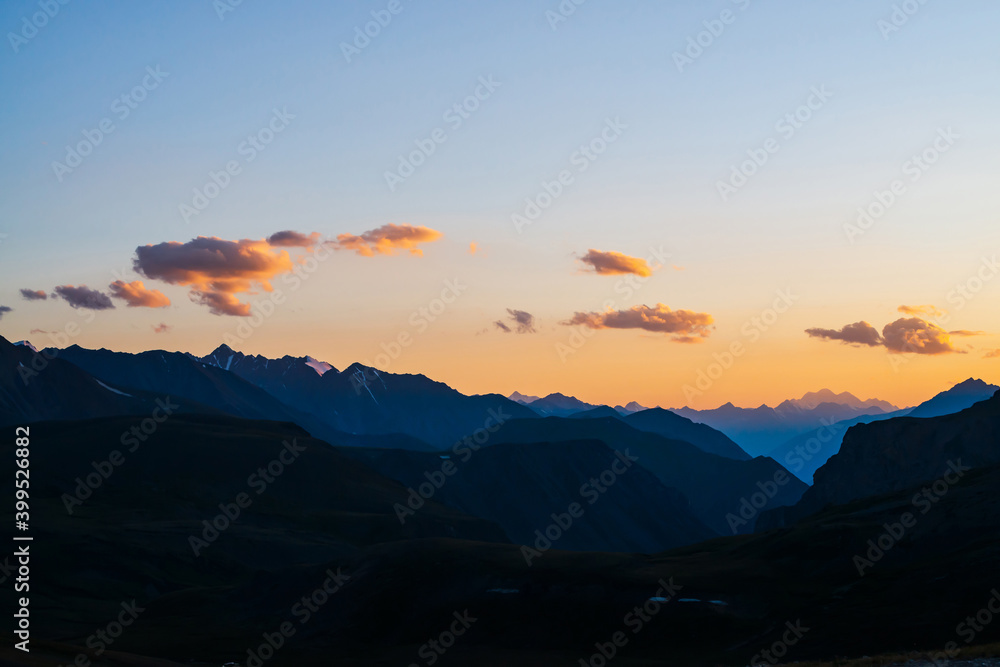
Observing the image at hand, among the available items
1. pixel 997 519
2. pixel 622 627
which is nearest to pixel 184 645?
pixel 622 627

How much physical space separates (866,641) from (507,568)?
44.2m

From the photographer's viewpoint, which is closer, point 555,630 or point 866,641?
point 866,641

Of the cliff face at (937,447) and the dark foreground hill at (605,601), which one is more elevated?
the cliff face at (937,447)

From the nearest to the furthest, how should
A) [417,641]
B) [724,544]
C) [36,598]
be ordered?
[417,641] → [724,544] → [36,598]

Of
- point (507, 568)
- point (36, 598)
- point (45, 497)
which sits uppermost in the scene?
point (507, 568)

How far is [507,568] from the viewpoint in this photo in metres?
101

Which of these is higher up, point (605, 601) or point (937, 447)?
point (937, 447)

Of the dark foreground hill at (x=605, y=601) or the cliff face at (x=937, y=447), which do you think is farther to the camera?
the cliff face at (x=937, y=447)

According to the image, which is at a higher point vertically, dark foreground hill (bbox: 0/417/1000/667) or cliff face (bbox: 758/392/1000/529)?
cliff face (bbox: 758/392/1000/529)

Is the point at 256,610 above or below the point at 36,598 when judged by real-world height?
above

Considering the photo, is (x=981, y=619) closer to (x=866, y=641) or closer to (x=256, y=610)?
(x=866, y=641)

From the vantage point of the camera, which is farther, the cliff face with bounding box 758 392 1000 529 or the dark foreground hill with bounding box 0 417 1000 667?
the cliff face with bounding box 758 392 1000 529

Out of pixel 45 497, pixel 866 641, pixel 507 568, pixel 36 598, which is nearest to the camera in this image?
pixel 866 641

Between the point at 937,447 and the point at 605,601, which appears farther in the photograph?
the point at 937,447
